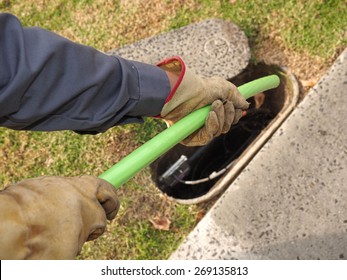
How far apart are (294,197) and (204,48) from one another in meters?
1.30

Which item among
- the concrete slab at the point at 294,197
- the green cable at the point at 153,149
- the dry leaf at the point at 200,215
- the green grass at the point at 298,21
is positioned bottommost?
the dry leaf at the point at 200,215

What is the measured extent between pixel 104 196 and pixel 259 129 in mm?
2050

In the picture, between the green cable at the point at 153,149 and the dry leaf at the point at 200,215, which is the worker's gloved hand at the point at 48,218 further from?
the dry leaf at the point at 200,215

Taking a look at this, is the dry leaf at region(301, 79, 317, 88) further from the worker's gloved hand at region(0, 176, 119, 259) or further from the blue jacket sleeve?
the worker's gloved hand at region(0, 176, 119, 259)

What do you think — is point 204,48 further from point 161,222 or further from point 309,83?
point 161,222

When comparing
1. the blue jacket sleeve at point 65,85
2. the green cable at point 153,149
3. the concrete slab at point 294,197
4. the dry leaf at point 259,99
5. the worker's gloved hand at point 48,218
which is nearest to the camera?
the worker's gloved hand at point 48,218

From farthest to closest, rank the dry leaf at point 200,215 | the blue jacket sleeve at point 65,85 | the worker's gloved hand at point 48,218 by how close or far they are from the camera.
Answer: the dry leaf at point 200,215 < the blue jacket sleeve at point 65,85 < the worker's gloved hand at point 48,218

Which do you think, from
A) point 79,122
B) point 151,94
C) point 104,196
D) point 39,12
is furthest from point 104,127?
point 39,12

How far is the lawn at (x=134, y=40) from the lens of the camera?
2.92 metres

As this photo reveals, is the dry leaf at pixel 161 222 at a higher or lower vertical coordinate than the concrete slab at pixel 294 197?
lower

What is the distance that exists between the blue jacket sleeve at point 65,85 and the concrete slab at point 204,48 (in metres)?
1.11

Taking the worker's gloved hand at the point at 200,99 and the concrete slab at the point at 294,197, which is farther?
the concrete slab at the point at 294,197

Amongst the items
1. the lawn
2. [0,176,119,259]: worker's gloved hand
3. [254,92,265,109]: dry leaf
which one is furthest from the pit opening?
[0,176,119,259]: worker's gloved hand

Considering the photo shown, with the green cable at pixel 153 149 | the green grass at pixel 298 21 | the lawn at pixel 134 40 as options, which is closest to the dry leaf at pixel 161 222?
the lawn at pixel 134 40
